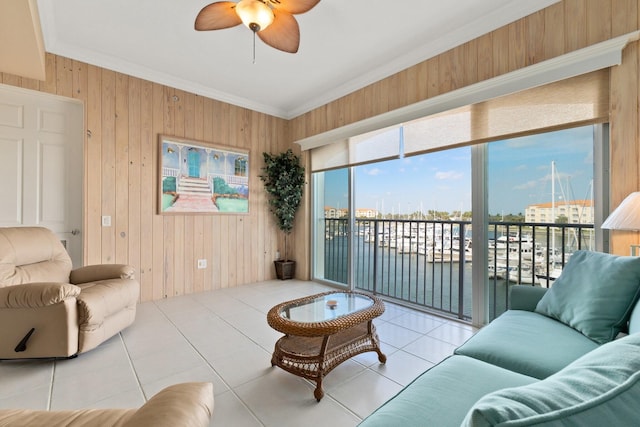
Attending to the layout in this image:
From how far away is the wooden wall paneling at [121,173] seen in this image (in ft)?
10.1

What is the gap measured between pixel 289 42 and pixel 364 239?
8.41ft

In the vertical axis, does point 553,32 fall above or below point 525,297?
above

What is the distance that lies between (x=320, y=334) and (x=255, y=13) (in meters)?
2.15

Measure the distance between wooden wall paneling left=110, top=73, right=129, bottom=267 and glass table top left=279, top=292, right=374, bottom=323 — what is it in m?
2.27

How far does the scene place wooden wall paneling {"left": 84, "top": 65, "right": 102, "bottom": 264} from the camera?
2.91 metres

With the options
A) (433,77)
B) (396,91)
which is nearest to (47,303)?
(396,91)

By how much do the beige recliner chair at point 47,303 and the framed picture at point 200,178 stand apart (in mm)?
1184

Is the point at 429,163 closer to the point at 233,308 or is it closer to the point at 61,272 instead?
the point at 233,308

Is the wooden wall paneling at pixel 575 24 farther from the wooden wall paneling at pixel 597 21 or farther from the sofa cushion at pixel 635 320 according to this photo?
the sofa cushion at pixel 635 320

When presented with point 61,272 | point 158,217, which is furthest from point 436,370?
point 158,217

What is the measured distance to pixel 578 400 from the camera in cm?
39

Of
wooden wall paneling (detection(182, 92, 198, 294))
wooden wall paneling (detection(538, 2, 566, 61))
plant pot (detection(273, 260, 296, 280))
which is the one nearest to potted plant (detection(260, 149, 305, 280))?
plant pot (detection(273, 260, 296, 280))

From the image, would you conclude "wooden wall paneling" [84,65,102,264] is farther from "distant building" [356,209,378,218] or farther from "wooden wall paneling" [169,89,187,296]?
"distant building" [356,209,378,218]

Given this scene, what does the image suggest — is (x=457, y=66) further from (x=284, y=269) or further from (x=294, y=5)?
(x=284, y=269)
